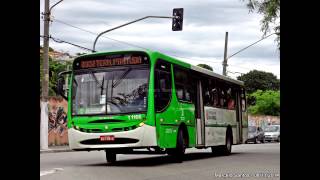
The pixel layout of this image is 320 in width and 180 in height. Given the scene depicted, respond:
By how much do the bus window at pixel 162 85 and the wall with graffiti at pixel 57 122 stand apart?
16318 mm

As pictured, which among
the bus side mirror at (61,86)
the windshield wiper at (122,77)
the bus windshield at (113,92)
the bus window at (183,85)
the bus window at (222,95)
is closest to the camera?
the bus windshield at (113,92)

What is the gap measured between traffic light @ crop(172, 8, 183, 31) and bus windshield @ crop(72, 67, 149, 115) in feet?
40.1

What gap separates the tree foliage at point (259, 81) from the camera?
320 feet

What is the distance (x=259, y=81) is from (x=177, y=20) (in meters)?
74.5

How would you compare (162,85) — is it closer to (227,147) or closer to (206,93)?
(206,93)

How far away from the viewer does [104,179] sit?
10.5m

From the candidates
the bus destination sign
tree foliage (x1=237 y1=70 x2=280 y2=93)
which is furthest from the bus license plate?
tree foliage (x1=237 y1=70 x2=280 y2=93)

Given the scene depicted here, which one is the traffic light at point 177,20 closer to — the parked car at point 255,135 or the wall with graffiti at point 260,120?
the parked car at point 255,135

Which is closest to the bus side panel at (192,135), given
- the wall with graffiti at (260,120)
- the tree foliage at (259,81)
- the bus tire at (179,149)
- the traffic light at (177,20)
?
the bus tire at (179,149)

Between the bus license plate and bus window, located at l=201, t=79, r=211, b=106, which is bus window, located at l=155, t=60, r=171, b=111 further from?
bus window, located at l=201, t=79, r=211, b=106

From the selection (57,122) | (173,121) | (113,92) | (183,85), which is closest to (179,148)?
(173,121)
